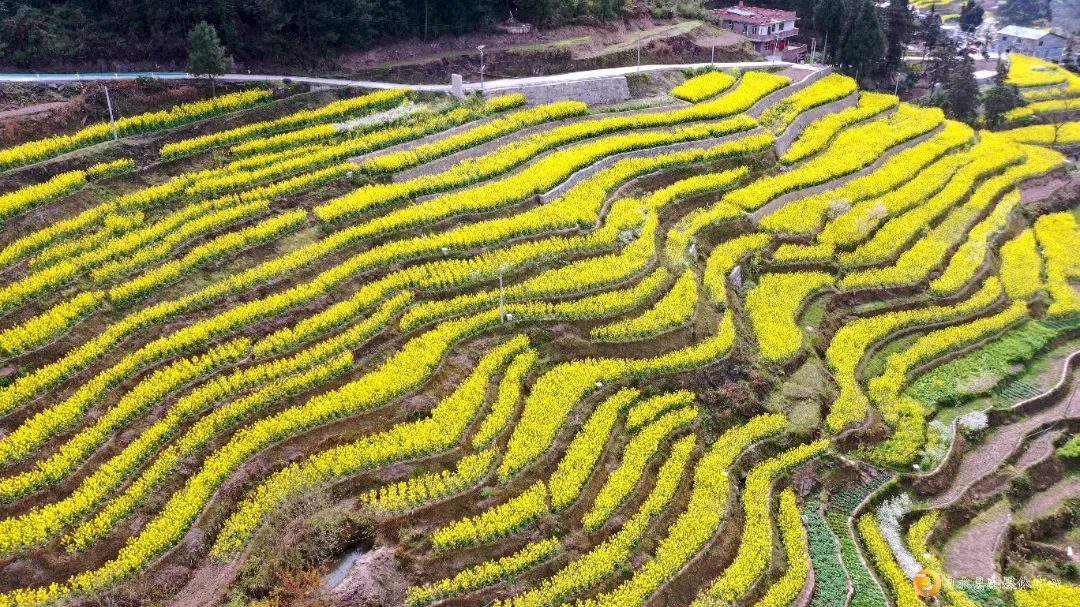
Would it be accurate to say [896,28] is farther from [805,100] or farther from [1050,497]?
[1050,497]

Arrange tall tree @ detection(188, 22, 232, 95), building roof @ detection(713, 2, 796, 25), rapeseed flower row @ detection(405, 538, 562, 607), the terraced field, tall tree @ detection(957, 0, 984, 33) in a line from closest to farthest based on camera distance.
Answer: rapeseed flower row @ detection(405, 538, 562, 607), the terraced field, tall tree @ detection(188, 22, 232, 95), building roof @ detection(713, 2, 796, 25), tall tree @ detection(957, 0, 984, 33)

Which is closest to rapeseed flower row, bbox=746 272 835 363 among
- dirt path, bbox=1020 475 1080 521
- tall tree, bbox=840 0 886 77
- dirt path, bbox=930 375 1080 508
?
dirt path, bbox=930 375 1080 508

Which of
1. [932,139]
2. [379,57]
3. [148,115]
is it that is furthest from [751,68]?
[148,115]

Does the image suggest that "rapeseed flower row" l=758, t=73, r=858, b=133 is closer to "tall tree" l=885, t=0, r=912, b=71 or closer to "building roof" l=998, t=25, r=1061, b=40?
"tall tree" l=885, t=0, r=912, b=71

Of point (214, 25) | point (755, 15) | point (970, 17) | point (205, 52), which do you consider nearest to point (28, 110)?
point (205, 52)

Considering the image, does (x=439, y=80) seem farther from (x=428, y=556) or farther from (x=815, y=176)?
(x=428, y=556)

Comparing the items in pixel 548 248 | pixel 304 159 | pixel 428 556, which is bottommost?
pixel 428 556
